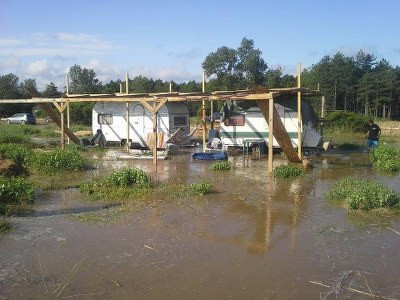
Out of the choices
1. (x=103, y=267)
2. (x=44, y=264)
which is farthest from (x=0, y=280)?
(x=103, y=267)

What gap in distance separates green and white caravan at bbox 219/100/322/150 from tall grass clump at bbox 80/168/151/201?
29.0 feet

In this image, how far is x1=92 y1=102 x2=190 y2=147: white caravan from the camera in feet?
72.7

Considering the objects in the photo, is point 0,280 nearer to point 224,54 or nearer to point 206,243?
point 206,243

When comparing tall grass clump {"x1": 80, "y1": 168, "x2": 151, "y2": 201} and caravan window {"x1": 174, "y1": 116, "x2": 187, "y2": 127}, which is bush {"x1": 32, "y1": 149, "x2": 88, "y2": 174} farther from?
caravan window {"x1": 174, "y1": 116, "x2": 187, "y2": 127}

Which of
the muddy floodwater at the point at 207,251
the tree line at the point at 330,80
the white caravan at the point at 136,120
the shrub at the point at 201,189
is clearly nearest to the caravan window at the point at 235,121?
the white caravan at the point at 136,120

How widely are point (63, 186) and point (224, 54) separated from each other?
4776cm

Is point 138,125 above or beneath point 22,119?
beneath

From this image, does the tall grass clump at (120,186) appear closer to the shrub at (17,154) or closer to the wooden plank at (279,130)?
the shrub at (17,154)

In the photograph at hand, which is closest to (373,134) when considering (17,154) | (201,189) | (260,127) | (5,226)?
(260,127)

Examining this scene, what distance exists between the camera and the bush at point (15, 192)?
9.31m

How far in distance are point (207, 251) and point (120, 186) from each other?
16.4ft

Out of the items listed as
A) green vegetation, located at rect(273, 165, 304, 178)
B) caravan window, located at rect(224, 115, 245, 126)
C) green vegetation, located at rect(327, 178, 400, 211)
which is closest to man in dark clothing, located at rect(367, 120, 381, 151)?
caravan window, located at rect(224, 115, 245, 126)

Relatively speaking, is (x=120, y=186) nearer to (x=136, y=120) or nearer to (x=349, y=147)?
(x=136, y=120)

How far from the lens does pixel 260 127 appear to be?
19625 millimetres
